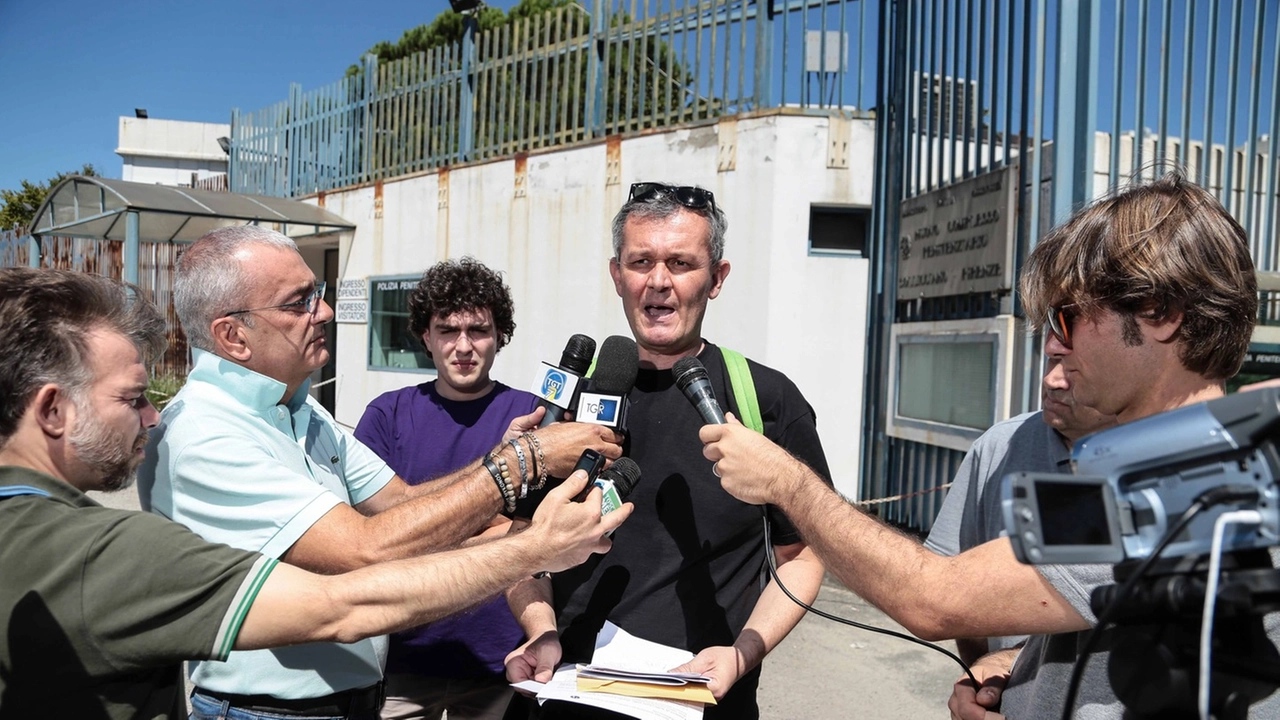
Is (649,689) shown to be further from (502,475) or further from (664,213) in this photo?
(664,213)

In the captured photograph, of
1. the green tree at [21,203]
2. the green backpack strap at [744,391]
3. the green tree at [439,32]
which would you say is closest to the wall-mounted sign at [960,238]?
the green backpack strap at [744,391]

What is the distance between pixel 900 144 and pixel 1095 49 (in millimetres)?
2270

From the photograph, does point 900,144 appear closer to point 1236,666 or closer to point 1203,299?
point 1203,299

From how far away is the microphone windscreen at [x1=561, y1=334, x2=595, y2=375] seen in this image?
249cm

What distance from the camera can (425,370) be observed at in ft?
35.7

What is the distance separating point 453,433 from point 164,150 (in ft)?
124

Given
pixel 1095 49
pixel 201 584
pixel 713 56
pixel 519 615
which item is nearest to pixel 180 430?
pixel 201 584

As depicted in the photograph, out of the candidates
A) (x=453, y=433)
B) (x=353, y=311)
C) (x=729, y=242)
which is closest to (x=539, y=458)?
(x=453, y=433)

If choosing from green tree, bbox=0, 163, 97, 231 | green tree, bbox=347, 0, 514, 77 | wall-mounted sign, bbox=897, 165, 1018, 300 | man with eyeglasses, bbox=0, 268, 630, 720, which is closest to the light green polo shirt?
man with eyeglasses, bbox=0, 268, 630, 720

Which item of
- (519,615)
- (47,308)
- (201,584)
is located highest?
(47,308)

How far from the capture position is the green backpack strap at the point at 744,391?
2.39m

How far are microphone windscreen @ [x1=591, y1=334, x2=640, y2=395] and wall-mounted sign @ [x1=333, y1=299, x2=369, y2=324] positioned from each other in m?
10.2

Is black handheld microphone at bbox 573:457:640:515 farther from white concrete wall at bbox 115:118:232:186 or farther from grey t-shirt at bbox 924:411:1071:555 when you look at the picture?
white concrete wall at bbox 115:118:232:186

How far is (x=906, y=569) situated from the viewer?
5.26ft
